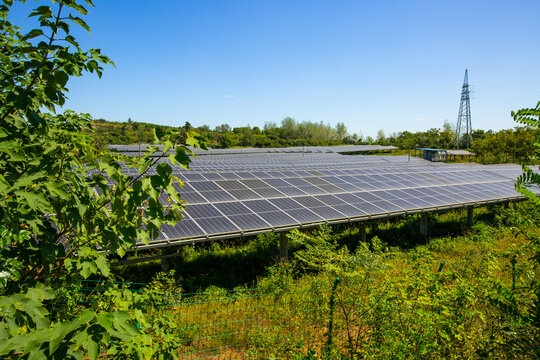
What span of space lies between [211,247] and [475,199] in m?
13.6

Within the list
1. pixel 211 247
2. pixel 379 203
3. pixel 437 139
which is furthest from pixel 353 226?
pixel 437 139

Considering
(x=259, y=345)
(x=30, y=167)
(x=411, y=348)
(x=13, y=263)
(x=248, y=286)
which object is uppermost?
(x=30, y=167)

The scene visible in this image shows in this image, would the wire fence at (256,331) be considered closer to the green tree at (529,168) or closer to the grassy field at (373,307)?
the grassy field at (373,307)

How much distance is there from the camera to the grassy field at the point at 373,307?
4223 mm

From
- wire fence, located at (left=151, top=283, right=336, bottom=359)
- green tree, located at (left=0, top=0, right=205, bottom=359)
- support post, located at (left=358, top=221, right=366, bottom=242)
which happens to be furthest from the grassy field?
support post, located at (left=358, top=221, right=366, bottom=242)

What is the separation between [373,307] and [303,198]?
29.6 feet

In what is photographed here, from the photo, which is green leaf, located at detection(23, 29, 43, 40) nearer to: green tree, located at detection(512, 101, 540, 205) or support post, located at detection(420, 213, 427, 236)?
green tree, located at detection(512, 101, 540, 205)

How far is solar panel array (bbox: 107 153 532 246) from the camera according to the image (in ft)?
34.7

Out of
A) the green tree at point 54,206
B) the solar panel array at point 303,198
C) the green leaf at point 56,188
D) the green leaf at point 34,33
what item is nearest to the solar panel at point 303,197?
the solar panel array at point 303,198

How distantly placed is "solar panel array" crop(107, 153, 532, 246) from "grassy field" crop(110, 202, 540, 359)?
6.03ft

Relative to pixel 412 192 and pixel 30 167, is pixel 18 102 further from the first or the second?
pixel 412 192

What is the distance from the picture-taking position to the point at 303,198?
14.0 m

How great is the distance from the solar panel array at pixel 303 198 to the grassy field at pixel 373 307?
72.4 inches

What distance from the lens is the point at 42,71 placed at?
98.0 inches
